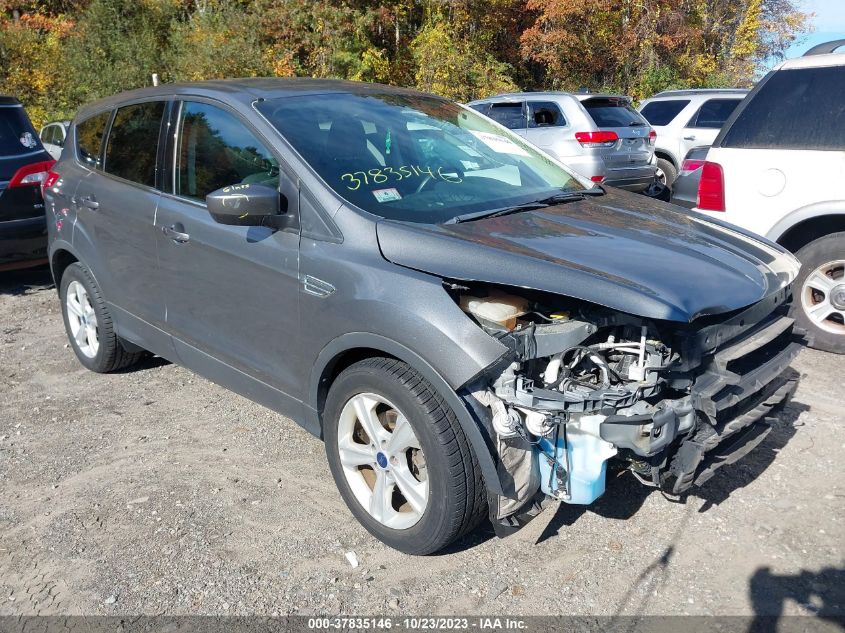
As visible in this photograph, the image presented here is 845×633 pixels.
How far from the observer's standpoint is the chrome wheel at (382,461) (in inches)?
117

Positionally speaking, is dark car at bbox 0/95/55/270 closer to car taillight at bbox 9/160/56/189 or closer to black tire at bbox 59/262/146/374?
car taillight at bbox 9/160/56/189

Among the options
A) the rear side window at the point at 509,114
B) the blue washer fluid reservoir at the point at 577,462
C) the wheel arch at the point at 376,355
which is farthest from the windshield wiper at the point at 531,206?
the rear side window at the point at 509,114

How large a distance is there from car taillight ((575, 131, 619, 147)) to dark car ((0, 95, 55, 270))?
6.51 metres

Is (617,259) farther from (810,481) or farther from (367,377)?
(810,481)

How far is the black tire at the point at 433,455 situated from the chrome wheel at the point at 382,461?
5 centimetres

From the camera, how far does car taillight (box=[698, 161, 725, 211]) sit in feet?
17.1

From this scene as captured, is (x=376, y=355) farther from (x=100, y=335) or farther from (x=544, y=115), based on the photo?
(x=544, y=115)

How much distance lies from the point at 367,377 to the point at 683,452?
4.04 ft

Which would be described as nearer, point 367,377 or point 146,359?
point 367,377

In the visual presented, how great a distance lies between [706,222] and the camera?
3.67m

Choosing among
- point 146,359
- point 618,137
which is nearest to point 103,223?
point 146,359

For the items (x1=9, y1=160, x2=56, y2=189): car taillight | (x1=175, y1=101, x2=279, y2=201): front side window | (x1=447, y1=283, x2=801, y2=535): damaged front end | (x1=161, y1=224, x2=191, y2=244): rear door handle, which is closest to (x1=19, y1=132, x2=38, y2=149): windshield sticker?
(x1=9, y1=160, x2=56, y2=189): car taillight

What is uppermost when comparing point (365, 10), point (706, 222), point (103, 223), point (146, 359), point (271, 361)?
point (365, 10)

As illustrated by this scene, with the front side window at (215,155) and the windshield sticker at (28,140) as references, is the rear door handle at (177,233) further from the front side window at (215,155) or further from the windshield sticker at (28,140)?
the windshield sticker at (28,140)
